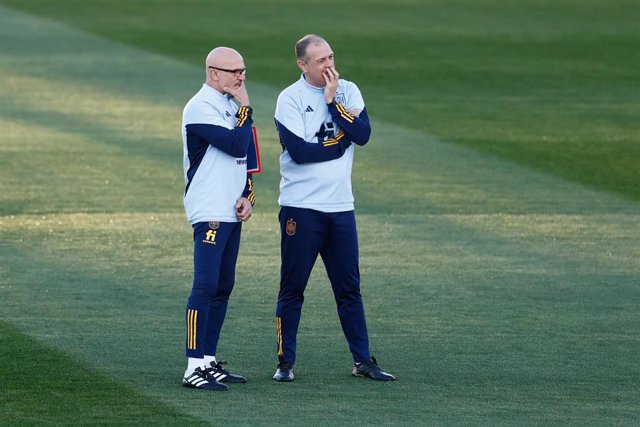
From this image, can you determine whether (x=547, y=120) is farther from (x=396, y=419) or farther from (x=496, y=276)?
(x=396, y=419)

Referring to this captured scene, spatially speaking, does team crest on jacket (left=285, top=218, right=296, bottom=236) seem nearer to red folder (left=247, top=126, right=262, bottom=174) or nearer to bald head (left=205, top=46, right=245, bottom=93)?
red folder (left=247, top=126, right=262, bottom=174)

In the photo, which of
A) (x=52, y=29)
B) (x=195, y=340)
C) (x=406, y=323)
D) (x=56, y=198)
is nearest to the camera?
(x=195, y=340)

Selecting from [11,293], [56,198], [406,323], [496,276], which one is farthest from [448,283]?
[56,198]

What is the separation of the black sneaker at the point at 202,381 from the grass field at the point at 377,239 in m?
0.10

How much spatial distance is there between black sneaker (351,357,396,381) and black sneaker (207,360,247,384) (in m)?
0.63

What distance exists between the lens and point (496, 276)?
10.9 meters

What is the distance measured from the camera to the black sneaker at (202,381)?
7.59 metres

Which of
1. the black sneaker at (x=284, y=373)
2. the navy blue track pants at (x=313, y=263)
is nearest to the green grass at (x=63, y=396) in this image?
the black sneaker at (x=284, y=373)

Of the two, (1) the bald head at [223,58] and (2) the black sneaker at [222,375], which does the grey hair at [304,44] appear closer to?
(1) the bald head at [223,58]

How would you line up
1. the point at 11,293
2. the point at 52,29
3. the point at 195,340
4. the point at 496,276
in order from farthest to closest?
1. the point at 52,29
2. the point at 496,276
3. the point at 11,293
4. the point at 195,340

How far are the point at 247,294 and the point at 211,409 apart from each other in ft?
10.0

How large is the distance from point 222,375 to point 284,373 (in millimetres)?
350

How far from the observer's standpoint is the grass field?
7.56 m

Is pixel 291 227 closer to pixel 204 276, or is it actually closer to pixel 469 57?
pixel 204 276
